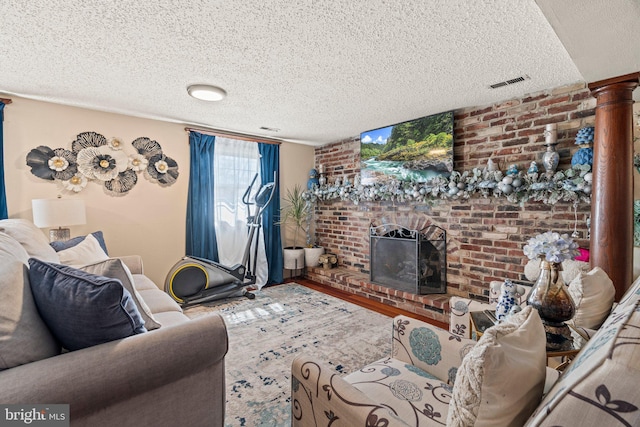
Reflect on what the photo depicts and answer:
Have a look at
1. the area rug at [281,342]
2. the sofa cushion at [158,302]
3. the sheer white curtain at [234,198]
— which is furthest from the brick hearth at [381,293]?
the sofa cushion at [158,302]

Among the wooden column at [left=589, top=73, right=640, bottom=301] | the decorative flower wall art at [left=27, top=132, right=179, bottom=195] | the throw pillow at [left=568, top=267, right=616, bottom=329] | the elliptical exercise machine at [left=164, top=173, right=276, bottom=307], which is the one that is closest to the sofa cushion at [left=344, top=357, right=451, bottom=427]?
the throw pillow at [left=568, top=267, right=616, bottom=329]

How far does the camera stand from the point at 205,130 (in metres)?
Result: 3.74

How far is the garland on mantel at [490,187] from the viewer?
2229 mm

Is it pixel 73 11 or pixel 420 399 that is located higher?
pixel 73 11

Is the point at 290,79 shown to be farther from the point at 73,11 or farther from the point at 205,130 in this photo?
the point at 205,130

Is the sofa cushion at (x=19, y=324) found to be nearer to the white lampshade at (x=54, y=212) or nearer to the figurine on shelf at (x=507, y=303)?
the white lampshade at (x=54, y=212)

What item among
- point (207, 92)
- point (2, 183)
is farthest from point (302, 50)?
point (2, 183)

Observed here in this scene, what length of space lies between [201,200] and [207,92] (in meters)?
1.63

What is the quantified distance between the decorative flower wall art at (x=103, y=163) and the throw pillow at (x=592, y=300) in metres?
3.85

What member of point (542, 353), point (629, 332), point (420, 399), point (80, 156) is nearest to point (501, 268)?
point (420, 399)

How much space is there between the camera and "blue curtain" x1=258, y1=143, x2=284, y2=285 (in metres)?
4.29

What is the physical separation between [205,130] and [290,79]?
194 centimetres

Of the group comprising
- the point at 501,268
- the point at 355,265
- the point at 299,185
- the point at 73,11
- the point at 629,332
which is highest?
the point at 73,11
